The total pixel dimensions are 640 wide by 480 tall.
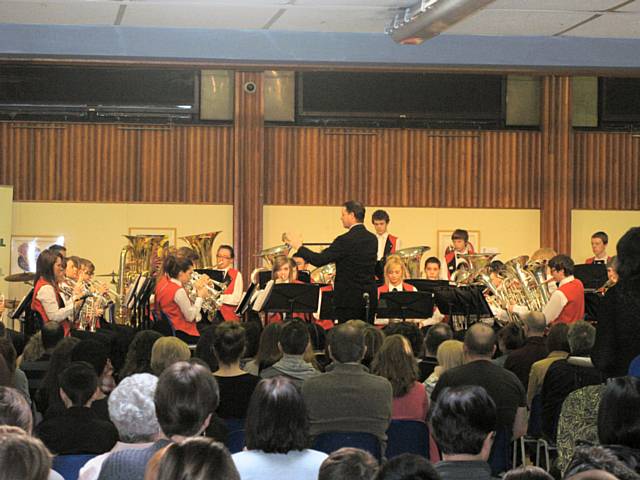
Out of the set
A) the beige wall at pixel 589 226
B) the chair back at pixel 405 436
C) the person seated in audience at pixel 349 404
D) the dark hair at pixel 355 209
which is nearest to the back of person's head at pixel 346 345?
the person seated in audience at pixel 349 404

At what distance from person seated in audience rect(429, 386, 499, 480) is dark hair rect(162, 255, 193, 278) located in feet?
18.9

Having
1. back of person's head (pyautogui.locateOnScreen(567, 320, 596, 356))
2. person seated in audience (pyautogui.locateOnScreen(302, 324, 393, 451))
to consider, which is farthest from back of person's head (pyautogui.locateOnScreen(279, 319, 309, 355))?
back of person's head (pyautogui.locateOnScreen(567, 320, 596, 356))

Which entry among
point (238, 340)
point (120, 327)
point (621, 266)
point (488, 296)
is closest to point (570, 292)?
point (488, 296)

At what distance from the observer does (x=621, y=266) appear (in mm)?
4102

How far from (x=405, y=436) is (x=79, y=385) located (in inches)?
67.8

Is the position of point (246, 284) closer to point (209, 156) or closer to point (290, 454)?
point (209, 156)

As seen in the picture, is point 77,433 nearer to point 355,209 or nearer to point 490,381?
point 490,381

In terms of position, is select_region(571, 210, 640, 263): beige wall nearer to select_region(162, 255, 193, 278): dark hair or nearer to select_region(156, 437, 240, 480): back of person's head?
select_region(162, 255, 193, 278): dark hair

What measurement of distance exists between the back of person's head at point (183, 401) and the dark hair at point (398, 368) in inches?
85.3

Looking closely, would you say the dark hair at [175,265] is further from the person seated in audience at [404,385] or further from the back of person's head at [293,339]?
the person seated in audience at [404,385]

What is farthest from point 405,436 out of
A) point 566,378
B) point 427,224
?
point 427,224

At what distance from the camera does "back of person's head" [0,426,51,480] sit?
95.6 inches

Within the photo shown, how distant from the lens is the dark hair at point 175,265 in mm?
9172

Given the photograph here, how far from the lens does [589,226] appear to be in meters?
Answer: 15.2
